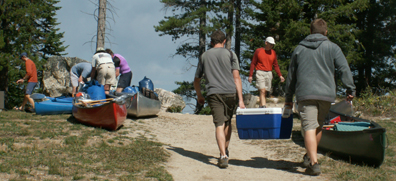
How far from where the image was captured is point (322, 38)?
4824 millimetres

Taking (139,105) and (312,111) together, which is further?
(139,105)

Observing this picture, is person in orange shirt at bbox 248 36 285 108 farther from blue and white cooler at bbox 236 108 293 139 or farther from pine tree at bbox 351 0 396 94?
pine tree at bbox 351 0 396 94

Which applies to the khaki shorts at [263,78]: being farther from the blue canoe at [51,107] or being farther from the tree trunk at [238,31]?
the tree trunk at [238,31]

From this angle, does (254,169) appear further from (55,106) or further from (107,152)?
(55,106)

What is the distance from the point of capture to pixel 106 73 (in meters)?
9.38

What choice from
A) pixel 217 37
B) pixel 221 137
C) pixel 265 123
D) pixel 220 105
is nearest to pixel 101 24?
pixel 217 37

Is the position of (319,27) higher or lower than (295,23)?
lower

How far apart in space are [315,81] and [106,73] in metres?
6.06

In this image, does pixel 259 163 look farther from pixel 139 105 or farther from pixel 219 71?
pixel 139 105

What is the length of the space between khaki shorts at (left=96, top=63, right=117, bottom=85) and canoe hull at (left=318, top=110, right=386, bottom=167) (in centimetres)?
556

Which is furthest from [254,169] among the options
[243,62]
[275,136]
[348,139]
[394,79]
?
[394,79]

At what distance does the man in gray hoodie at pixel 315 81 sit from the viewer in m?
4.66

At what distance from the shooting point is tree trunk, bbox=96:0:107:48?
13.6 meters

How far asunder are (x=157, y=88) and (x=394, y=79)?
13.6 metres
